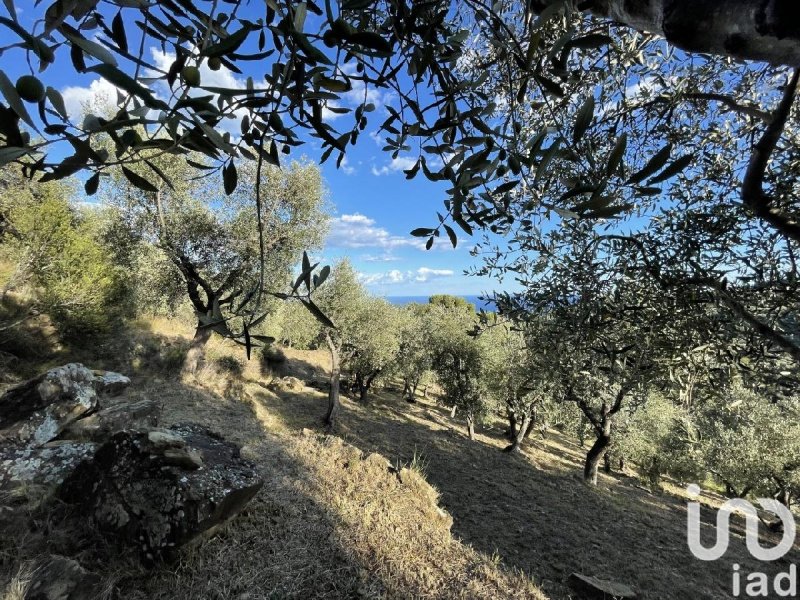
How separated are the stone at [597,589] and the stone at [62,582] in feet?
26.6

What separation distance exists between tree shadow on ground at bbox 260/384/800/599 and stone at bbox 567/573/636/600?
0.30 metres

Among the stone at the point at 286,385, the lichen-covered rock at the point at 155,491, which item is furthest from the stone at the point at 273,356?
the lichen-covered rock at the point at 155,491

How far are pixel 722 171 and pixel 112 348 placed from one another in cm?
2151

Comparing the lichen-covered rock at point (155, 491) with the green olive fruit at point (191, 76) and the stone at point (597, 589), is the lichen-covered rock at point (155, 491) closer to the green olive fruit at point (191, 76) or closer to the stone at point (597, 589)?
the green olive fruit at point (191, 76)

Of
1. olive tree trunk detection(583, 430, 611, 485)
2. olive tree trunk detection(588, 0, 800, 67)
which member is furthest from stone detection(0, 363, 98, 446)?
olive tree trunk detection(583, 430, 611, 485)

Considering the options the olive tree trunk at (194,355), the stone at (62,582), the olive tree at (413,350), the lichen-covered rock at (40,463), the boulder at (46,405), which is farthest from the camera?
the olive tree at (413,350)

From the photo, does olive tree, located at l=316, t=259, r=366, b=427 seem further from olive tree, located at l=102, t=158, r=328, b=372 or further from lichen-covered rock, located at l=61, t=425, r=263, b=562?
lichen-covered rock, located at l=61, t=425, r=263, b=562

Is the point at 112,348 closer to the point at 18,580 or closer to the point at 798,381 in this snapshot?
the point at 18,580

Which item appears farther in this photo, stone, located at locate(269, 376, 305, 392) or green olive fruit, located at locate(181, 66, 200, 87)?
stone, located at locate(269, 376, 305, 392)

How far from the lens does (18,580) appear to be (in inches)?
129

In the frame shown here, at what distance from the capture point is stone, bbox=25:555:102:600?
3.35 meters

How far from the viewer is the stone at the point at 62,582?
11.0 ft

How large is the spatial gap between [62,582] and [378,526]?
3.85 m

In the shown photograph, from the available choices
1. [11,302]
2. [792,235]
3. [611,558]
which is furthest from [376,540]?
[11,302]
